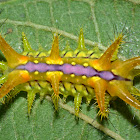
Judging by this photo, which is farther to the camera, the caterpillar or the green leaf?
the green leaf

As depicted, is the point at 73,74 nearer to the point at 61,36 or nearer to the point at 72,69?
the point at 72,69

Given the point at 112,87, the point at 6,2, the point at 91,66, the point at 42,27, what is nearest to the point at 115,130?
the point at 112,87

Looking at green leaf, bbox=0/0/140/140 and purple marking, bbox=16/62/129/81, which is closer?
purple marking, bbox=16/62/129/81

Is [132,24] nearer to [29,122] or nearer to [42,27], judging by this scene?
[42,27]

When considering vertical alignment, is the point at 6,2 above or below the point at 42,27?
above

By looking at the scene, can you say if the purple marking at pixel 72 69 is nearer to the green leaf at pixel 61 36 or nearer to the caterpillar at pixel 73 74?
the caterpillar at pixel 73 74

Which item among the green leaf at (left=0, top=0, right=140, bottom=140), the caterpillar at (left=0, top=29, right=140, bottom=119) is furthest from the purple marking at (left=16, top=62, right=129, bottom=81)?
the green leaf at (left=0, top=0, right=140, bottom=140)

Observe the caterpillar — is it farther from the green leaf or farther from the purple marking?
the green leaf
